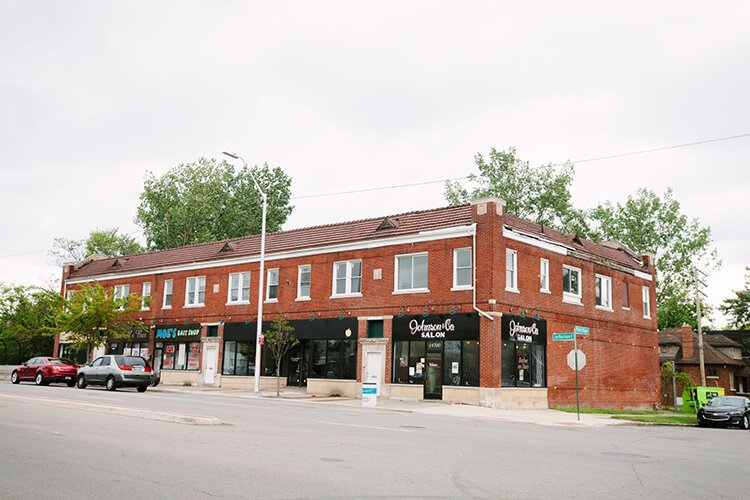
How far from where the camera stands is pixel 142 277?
4694 centimetres

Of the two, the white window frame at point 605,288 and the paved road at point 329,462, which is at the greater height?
the white window frame at point 605,288

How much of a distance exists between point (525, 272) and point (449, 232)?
13.1ft

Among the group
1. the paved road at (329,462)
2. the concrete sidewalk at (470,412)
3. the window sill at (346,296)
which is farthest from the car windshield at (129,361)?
the paved road at (329,462)

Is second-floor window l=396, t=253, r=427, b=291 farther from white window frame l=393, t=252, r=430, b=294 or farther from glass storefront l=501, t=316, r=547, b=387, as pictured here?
glass storefront l=501, t=316, r=547, b=387

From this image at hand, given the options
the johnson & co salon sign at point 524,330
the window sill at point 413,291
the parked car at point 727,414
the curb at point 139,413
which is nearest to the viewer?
the curb at point 139,413

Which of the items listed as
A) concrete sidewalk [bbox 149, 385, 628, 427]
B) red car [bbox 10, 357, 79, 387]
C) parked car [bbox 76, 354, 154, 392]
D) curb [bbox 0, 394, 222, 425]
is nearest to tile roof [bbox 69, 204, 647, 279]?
concrete sidewalk [bbox 149, 385, 628, 427]

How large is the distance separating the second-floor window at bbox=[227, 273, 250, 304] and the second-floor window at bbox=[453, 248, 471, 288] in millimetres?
13874

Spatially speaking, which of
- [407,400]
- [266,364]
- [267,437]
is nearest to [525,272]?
[407,400]

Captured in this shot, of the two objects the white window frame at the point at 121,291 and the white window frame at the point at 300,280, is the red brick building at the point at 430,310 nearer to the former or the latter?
the white window frame at the point at 300,280

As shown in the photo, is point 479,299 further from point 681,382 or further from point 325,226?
point 681,382

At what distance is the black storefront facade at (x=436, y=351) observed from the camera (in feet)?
95.7

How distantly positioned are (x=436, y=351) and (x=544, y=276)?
663 centimetres

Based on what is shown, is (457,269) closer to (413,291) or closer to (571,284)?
(413,291)

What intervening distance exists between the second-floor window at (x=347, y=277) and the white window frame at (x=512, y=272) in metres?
7.40
